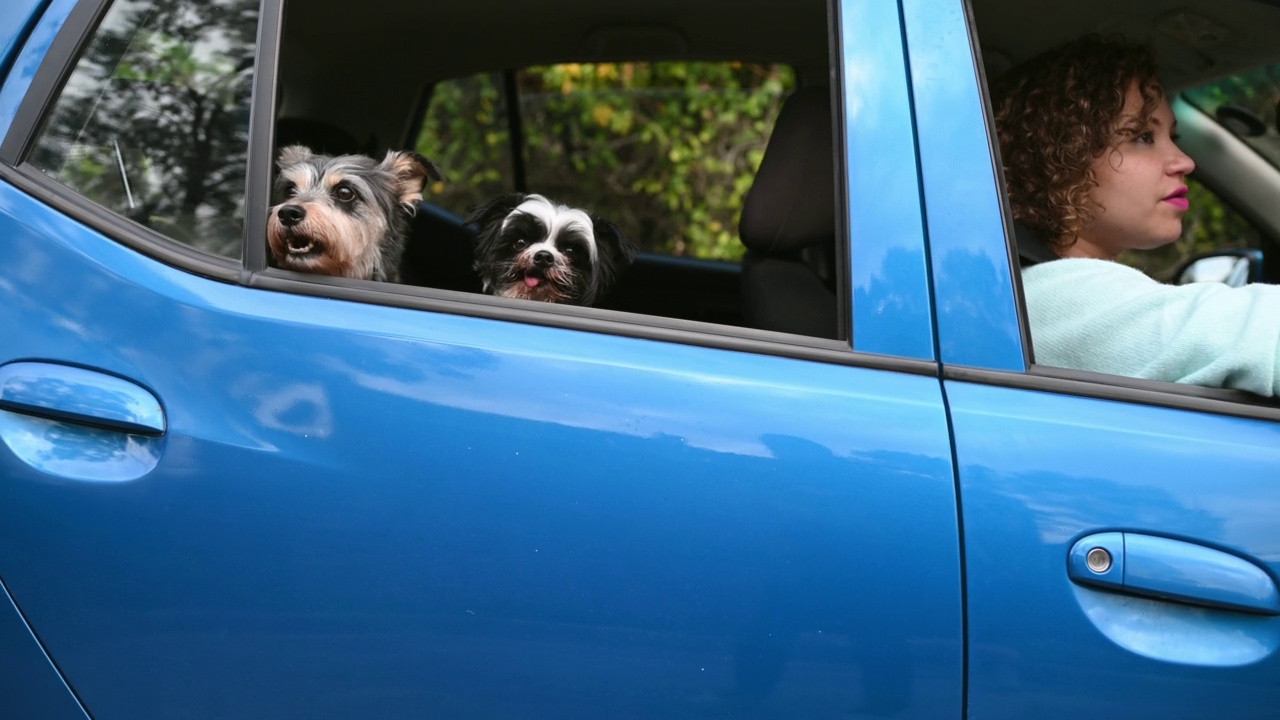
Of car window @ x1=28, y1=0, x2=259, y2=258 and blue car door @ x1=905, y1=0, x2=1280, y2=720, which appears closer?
blue car door @ x1=905, y1=0, x2=1280, y2=720

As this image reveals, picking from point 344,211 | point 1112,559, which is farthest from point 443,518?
point 344,211

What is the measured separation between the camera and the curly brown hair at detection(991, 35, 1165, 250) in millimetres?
2355

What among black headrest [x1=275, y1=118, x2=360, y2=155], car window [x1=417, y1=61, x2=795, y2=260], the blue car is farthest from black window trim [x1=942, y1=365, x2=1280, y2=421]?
car window [x1=417, y1=61, x2=795, y2=260]

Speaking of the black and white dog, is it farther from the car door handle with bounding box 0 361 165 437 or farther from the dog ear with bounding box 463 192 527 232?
the car door handle with bounding box 0 361 165 437

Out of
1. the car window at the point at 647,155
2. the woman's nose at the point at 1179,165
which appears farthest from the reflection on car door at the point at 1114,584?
the car window at the point at 647,155

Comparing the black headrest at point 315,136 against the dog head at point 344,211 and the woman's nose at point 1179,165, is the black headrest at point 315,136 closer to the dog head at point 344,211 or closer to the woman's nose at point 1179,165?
the dog head at point 344,211

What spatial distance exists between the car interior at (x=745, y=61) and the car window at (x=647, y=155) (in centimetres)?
177

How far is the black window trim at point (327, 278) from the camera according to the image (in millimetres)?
1718

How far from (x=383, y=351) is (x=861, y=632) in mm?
759

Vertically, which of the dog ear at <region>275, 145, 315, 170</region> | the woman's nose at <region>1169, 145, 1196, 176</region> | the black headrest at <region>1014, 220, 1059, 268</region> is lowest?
the black headrest at <region>1014, 220, 1059, 268</region>

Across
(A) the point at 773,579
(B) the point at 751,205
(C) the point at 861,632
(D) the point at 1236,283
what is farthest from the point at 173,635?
(D) the point at 1236,283

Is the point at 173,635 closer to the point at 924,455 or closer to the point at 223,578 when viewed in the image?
the point at 223,578

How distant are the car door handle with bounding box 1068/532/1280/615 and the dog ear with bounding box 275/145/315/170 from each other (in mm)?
2215

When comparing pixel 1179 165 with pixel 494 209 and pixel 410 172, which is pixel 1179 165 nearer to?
pixel 494 209
